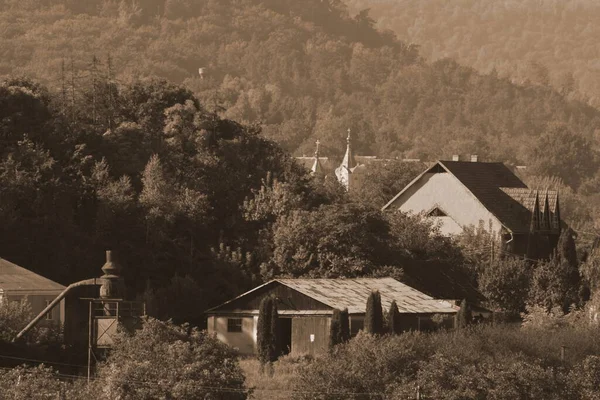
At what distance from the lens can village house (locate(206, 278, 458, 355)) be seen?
180 feet

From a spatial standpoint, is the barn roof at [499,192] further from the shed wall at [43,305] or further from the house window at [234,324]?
the shed wall at [43,305]

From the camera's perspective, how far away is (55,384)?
137 ft

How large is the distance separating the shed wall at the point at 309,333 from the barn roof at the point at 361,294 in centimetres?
65

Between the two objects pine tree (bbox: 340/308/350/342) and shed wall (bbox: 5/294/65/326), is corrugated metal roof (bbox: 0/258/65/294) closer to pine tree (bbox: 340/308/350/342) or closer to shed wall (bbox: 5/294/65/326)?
shed wall (bbox: 5/294/65/326)

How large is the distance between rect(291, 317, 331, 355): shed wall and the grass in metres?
1.75

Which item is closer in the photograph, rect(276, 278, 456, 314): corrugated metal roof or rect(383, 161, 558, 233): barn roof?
rect(276, 278, 456, 314): corrugated metal roof

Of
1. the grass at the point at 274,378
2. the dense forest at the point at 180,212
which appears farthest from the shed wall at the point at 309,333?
the dense forest at the point at 180,212

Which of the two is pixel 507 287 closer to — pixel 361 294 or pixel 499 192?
pixel 361 294

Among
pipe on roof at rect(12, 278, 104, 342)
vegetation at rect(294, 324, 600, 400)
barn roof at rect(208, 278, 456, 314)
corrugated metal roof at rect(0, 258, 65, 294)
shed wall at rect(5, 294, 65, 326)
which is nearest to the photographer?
vegetation at rect(294, 324, 600, 400)

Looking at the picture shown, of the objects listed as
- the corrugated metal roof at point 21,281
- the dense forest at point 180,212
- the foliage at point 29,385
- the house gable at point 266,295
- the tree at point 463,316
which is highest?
the dense forest at point 180,212

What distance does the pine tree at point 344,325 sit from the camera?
52750 millimetres

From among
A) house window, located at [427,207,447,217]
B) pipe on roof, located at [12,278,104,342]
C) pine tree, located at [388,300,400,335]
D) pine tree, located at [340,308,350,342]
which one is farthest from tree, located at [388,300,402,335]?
house window, located at [427,207,447,217]

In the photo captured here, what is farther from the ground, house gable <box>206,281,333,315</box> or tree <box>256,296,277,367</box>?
house gable <box>206,281,333,315</box>

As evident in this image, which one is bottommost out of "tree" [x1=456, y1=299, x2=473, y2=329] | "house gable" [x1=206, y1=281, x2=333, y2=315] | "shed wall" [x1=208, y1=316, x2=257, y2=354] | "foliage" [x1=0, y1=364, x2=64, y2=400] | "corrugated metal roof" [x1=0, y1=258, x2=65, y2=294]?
"foliage" [x1=0, y1=364, x2=64, y2=400]
